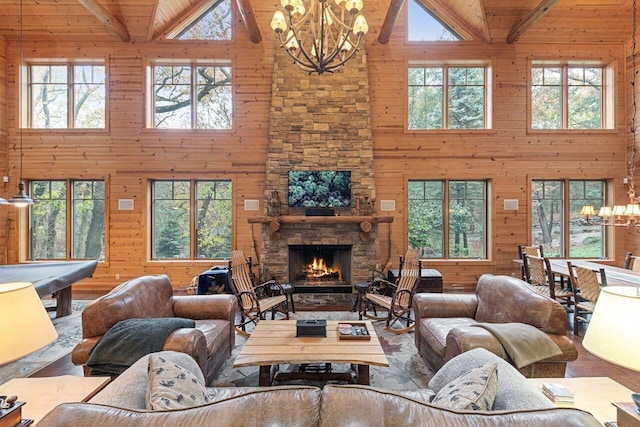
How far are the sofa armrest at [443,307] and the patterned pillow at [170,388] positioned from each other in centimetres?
249

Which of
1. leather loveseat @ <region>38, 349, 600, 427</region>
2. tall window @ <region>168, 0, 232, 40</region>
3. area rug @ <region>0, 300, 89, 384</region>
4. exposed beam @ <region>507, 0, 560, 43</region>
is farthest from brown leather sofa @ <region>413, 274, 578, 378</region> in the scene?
tall window @ <region>168, 0, 232, 40</region>

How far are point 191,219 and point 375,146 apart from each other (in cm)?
405

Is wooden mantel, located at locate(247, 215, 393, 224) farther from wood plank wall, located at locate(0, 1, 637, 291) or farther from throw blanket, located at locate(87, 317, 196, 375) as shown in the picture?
throw blanket, located at locate(87, 317, 196, 375)

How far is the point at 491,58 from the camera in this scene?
641 centimetres

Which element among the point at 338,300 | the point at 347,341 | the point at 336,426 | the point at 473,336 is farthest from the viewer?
the point at 338,300

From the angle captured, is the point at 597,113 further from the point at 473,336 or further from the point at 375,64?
the point at 473,336

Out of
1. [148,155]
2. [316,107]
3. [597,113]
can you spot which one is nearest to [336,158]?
[316,107]

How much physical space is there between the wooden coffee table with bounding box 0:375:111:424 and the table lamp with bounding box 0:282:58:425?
0.90 ft

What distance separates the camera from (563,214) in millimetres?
6516

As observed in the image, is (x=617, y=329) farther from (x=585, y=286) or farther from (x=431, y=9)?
(x=431, y=9)

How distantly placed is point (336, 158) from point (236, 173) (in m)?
2.05

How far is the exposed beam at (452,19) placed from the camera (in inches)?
248

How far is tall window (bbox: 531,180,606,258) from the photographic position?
650 centimetres

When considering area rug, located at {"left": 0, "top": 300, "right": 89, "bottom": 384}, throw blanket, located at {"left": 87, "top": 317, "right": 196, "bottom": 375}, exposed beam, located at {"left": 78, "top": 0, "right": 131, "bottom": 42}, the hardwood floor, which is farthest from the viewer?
exposed beam, located at {"left": 78, "top": 0, "right": 131, "bottom": 42}
